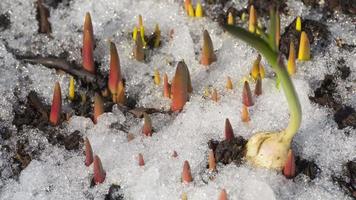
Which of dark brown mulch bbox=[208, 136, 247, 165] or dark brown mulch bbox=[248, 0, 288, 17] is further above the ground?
dark brown mulch bbox=[248, 0, 288, 17]

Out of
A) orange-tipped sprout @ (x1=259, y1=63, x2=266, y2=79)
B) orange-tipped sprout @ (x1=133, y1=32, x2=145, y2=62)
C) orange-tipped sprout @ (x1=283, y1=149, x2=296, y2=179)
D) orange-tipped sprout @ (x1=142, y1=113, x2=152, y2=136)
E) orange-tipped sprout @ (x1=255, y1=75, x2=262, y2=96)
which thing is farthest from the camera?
orange-tipped sprout @ (x1=133, y1=32, x2=145, y2=62)

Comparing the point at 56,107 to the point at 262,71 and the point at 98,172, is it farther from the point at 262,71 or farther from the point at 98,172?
the point at 262,71

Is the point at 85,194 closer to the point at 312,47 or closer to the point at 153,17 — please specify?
the point at 153,17

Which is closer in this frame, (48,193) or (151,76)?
(48,193)

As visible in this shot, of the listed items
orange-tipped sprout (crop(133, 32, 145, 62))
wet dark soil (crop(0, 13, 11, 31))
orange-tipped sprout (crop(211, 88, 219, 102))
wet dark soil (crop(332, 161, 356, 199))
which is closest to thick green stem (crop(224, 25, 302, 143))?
wet dark soil (crop(332, 161, 356, 199))

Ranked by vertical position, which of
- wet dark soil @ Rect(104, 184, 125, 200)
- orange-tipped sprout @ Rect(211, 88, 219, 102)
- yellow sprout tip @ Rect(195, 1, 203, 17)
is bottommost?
wet dark soil @ Rect(104, 184, 125, 200)

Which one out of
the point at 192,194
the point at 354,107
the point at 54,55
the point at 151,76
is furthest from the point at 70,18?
the point at 354,107

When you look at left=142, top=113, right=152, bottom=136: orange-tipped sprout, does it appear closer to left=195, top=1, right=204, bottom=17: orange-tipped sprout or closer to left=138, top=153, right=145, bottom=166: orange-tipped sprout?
left=138, top=153, right=145, bottom=166: orange-tipped sprout
